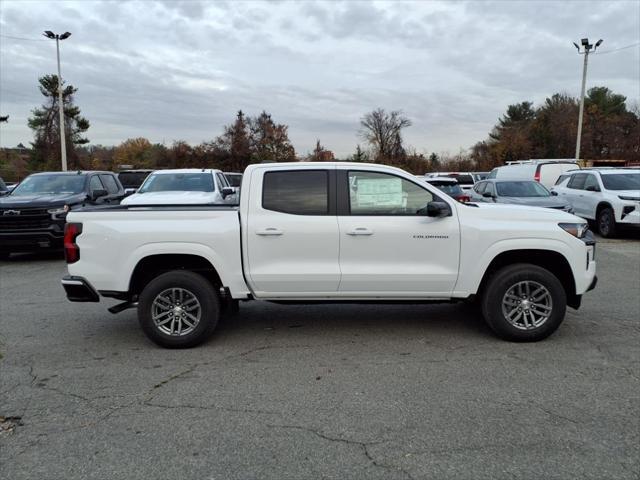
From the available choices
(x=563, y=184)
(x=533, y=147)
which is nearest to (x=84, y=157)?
(x=533, y=147)

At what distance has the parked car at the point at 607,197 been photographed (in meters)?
13.5

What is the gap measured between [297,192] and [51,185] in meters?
9.25

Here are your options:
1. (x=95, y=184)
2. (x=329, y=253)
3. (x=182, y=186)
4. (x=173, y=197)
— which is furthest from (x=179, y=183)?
(x=329, y=253)

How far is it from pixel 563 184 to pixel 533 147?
39063 millimetres

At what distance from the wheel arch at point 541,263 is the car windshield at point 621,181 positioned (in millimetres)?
10550

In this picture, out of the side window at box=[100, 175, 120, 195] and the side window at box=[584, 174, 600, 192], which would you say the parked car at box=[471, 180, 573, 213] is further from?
the side window at box=[100, 175, 120, 195]

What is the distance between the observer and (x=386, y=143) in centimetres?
6066

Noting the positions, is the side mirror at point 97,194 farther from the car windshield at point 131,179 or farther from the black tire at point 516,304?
the black tire at point 516,304

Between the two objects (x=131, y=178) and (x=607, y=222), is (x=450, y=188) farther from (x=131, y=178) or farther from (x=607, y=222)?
(x=131, y=178)

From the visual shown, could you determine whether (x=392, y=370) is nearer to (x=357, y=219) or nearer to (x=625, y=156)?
(x=357, y=219)

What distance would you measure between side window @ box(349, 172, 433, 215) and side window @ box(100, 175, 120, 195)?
31.8 feet

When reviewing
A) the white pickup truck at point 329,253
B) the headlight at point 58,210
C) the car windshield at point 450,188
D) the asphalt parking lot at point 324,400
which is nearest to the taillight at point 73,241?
the white pickup truck at point 329,253

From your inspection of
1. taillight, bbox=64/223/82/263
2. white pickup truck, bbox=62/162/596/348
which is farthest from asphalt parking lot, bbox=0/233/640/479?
taillight, bbox=64/223/82/263

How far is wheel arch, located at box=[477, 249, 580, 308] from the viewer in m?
5.39
